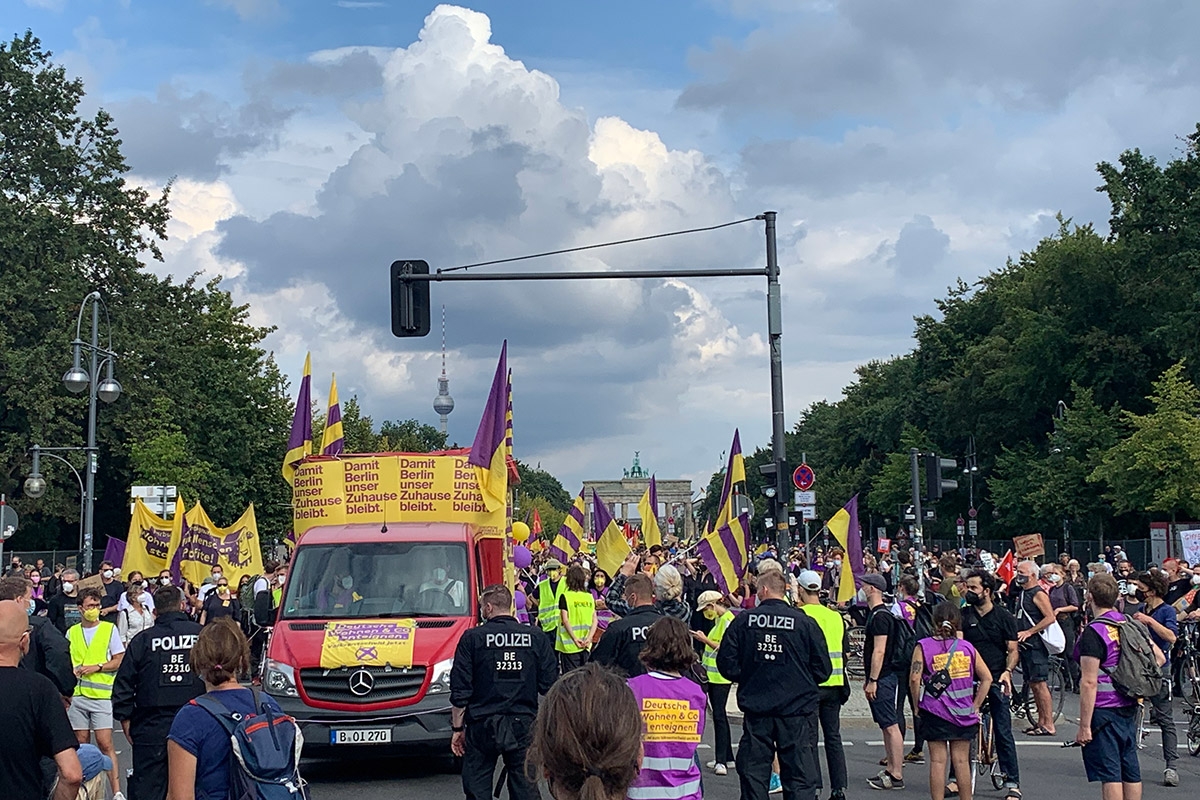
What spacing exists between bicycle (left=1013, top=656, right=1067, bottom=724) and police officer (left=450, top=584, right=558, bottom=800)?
8412 millimetres

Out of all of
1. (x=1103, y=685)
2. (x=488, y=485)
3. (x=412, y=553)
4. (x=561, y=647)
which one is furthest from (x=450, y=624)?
(x=1103, y=685)

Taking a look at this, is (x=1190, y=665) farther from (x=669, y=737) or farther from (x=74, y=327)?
(x=74, y=327)

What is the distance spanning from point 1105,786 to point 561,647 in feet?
25.3

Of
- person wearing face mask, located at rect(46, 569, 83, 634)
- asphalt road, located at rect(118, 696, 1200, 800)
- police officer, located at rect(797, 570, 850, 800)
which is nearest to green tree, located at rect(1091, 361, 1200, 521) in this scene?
asphalt road, located at rect(118, 696, 1200, 800)

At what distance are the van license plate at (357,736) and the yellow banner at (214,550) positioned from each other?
45.1ft

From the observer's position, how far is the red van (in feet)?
39.4

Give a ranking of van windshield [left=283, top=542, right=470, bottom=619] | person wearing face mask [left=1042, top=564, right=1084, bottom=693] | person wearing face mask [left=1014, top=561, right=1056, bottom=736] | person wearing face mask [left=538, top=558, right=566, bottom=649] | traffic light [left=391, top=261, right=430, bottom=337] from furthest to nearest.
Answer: person wearing face mask [left=1042, top=564, right=1084, bottom=693], traffic light [left=391, top=261, right=430, bottom=337], person wearing face mask [left=538, top=558, right=566, bottom=649], person wearing face mask [left=1014, top=561, right=1056, bottom=736], van windshield [left=283, top=542, right=470, bottom=619]

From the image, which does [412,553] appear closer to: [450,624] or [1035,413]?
[450,624]

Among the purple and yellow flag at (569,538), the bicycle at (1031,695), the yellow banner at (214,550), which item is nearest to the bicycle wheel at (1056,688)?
the bicycle at (1031,695)

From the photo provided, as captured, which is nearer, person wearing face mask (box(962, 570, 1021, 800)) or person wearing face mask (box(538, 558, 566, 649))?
person wearing face mask (box(962, 570, 1021, 800))

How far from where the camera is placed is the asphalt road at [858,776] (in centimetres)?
1171

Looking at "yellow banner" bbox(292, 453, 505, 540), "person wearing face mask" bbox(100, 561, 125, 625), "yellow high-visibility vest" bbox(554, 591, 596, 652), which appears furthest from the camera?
"person wearing face mask" bbox(100, 561, 125, 625)

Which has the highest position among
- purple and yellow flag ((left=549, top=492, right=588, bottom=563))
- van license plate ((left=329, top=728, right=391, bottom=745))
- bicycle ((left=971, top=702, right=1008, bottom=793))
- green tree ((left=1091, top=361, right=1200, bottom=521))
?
Result: green tree ((left=1091, top=361, right=1200, bottom=521))

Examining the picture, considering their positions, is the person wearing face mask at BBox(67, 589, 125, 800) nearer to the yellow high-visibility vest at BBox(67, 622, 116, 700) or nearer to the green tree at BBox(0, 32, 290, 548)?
the yellow high-visibility vest at BBox(67, 622, 116, 700)
